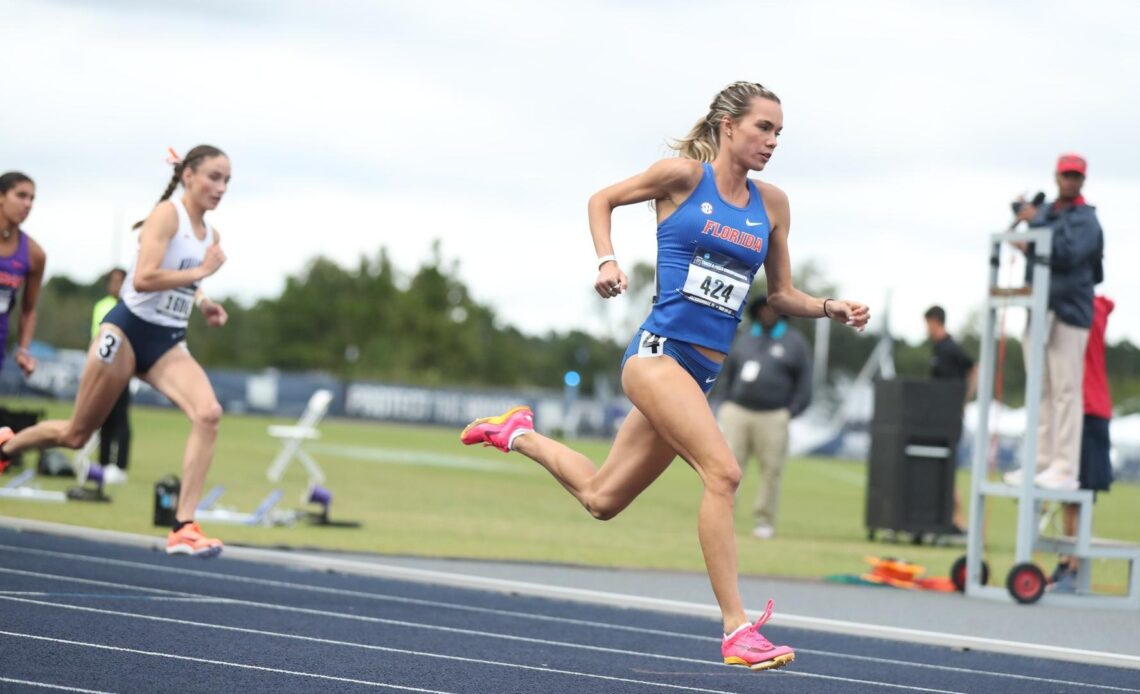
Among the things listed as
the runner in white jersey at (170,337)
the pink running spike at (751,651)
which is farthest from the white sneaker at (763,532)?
the pink running spike at (751,651)

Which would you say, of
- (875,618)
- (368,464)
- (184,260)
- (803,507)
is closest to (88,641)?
(184,260)

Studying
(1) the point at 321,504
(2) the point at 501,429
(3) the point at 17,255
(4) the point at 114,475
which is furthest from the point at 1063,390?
(4) the point at 114,475

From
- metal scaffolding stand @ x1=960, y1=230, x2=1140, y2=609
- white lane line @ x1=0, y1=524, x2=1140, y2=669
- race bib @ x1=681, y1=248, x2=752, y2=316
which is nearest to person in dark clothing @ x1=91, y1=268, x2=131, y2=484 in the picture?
white lane line @ x1=0, y1=524, x2=1140, y2=669

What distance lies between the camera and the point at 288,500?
54.9 feet

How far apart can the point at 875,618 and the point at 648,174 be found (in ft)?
14.2

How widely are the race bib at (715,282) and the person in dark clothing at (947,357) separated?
35.4ft

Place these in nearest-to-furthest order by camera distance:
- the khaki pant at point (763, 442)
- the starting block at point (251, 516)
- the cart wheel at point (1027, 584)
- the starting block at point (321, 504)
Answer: the cart wheel at point (1027, 584) < the starting block at point (251, 516) < the starting block at point (321, 504) < the khaki pant at point (763, 442)

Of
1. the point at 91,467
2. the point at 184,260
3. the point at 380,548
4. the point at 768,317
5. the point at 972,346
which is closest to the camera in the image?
the point at 184,260

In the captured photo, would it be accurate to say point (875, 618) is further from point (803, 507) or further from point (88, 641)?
point (803, 507)

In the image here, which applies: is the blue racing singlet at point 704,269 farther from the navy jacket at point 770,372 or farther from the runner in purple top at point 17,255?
the navy jacket at point 770,372

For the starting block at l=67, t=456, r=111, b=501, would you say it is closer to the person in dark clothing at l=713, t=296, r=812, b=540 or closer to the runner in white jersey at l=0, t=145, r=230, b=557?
the runner in white jersey at l=0, t=145, r=230, b=557

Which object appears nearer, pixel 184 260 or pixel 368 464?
pixel 184 260

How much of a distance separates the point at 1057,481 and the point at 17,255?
24.1 feet

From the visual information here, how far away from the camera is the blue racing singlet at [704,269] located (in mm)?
6328
